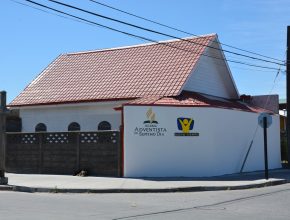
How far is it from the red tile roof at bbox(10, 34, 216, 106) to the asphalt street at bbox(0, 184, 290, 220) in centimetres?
920

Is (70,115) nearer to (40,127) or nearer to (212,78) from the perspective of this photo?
(40,127)

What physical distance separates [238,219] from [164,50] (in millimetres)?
18950

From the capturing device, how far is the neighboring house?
2198 cm

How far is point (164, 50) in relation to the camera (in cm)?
2884

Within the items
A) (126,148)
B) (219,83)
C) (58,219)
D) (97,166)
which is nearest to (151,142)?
(126,148)

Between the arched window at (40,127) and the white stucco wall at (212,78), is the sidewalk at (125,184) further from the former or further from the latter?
the arched window at (40,127)

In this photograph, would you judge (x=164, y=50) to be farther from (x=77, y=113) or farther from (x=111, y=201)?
(x=111, y=201)

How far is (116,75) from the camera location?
28.5m

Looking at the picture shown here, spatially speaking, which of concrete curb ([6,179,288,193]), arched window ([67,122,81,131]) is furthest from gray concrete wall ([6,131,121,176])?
concrete curb ([6,179,288,193])

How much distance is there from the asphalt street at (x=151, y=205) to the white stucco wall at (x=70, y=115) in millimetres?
10385

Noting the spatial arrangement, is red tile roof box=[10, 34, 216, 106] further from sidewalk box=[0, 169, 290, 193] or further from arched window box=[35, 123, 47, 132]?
sidewalk box=[0, 169, 290, 193]

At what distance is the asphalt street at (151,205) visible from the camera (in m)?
11.3

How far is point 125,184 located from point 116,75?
10.9m

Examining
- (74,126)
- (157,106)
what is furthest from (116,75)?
(157,106)
